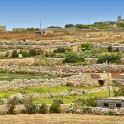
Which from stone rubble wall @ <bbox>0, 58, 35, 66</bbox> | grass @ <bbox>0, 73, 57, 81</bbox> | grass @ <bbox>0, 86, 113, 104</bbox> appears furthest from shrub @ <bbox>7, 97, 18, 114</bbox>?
stone rubble wall @ <bbox>0, 58, 35, 66</bbox>

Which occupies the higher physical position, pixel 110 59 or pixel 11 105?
Answer: pixel 110 59

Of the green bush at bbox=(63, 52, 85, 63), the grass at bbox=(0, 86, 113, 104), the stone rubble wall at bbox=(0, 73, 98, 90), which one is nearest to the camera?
the grass at bbox=(0, 86, 113, 104)

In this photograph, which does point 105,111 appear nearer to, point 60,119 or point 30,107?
point 60,119

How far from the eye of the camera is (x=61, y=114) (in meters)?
26.9

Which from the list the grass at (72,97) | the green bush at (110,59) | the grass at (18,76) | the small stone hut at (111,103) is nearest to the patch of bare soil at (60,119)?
the small stone hut at (111,103)

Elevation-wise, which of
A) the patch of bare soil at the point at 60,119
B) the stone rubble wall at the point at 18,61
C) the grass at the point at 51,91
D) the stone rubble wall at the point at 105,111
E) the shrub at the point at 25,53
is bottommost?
the patch of bare soil at the point at 60,119

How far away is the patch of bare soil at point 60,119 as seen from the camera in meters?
24.7

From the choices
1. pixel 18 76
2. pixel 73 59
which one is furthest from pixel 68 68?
pixel 18 76

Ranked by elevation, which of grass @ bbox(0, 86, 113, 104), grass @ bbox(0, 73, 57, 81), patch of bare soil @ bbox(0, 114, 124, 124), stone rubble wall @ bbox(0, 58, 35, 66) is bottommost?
patch of bare soil @ bbox(0, 114, 124, 124)

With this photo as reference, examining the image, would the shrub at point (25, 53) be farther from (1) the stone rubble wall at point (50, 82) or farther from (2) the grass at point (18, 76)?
(1) the stone rubble wall at point (50, 82)

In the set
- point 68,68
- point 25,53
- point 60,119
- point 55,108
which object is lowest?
point 60,119

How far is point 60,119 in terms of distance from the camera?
2533 cm

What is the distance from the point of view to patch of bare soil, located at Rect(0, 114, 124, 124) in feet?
81.0

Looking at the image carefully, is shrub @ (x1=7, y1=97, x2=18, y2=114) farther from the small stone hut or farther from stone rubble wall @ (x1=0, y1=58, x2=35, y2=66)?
stone rubble wall @ (x1=0, y1=58, x2=35, y2=66)
